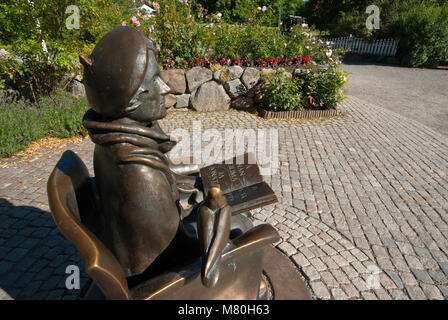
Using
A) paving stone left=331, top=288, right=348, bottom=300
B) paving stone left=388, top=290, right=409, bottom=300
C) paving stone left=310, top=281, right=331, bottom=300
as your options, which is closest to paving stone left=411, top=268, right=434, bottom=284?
paving stone left=388, top=290, right=409, bottom=300

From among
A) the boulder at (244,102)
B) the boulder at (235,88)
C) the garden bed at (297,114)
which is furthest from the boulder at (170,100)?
the garden bed at (297,114)

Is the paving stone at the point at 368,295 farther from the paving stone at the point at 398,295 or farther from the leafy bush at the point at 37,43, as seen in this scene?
the leafy bush at the point at 37,43

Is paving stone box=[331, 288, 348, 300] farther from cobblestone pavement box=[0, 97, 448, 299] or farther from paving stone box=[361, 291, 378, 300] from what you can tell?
paving stone box=[361, 291, 378, 300]

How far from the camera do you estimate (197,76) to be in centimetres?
762

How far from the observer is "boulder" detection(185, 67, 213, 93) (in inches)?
299

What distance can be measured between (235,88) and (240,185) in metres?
6.02

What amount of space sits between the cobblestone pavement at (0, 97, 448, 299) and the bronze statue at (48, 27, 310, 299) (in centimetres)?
132

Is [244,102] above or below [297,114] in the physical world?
above

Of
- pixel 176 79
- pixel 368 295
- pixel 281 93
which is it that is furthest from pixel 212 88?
pixel 368 295

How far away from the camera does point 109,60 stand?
1242 mm

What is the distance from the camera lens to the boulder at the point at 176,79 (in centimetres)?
751

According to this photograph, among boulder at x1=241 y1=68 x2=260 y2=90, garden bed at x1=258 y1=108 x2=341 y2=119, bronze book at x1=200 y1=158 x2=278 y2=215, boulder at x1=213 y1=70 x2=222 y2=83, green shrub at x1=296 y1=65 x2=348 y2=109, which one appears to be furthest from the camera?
boulder at x1=241 y1=68 x2=260 y2=90

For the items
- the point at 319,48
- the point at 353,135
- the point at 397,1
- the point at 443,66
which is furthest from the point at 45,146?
the point at 397,1

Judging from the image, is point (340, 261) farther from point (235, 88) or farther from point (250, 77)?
point (250, 77)
